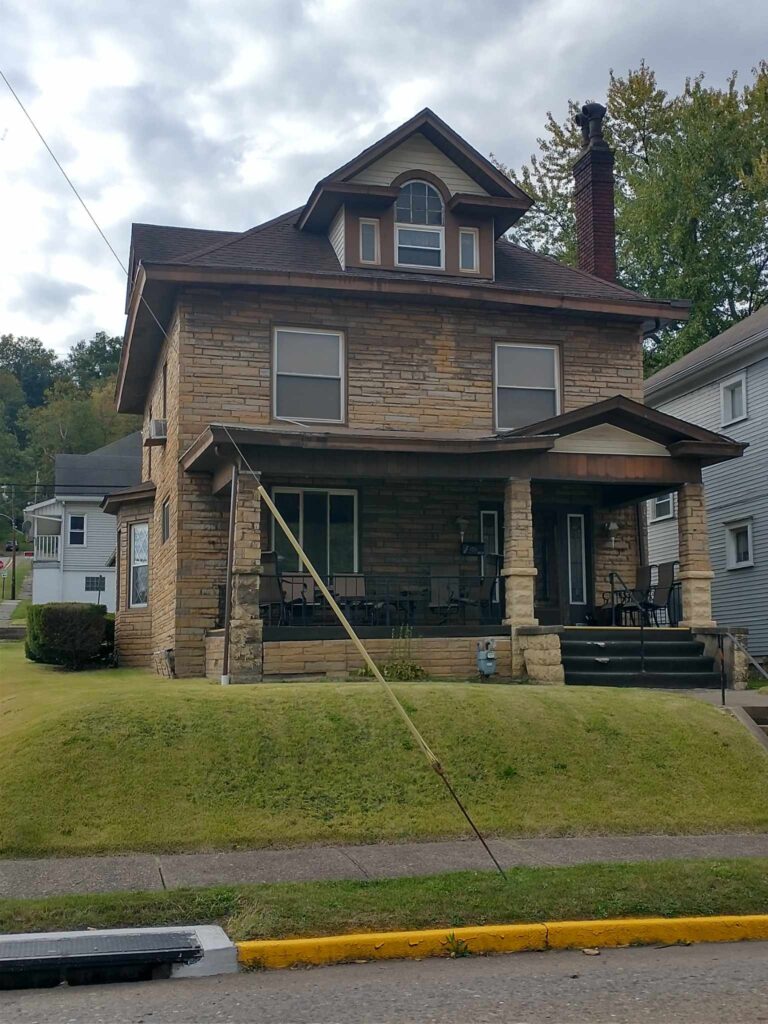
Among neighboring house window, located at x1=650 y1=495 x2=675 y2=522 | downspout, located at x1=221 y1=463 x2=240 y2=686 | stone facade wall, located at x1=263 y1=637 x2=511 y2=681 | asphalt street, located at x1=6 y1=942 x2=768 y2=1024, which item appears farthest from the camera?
neighboring house window, located at x1=650 y1=495 x2=675 y2=522

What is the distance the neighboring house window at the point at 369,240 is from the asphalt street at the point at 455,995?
1443 cm

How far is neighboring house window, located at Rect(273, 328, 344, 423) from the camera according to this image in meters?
18.6

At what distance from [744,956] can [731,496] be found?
743 inches

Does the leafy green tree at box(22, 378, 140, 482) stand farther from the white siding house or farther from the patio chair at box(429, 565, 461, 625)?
the patio chair at box(429, 565, 461, 625)

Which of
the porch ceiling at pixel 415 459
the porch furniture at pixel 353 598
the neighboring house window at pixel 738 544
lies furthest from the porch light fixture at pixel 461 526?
the neighboring house window at pixel 738 544

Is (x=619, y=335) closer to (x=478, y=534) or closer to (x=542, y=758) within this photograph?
(x=478, y=534)

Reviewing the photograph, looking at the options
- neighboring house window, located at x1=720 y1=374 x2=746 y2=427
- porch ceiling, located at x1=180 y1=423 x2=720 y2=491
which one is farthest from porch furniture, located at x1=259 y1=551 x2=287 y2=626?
neighboring house window, located at x1=720 y1=374 x2=746 y2=427

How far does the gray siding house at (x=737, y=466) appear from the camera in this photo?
2381 cm

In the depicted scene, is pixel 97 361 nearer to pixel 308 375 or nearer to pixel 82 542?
pixel 82 542

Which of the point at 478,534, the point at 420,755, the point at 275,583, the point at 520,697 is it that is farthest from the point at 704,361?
the point at 420,755

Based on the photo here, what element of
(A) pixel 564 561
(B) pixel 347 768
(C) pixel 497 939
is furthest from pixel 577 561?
(C) pixel 497 939

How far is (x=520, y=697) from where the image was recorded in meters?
12.7

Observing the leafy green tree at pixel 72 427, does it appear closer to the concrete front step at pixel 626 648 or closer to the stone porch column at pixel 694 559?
the stone porch column at pixel 694 559

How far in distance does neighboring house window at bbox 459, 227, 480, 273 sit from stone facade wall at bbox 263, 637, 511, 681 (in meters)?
7.15
